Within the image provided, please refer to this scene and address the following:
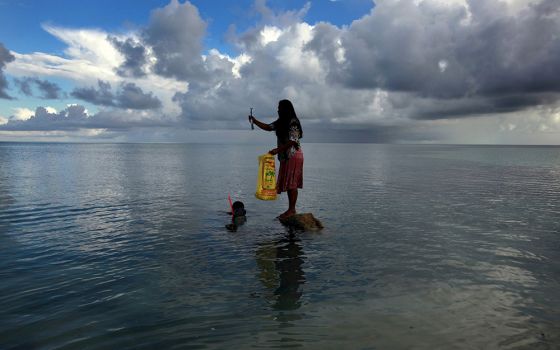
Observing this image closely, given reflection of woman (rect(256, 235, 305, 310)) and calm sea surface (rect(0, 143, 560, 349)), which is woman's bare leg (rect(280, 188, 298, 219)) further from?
reflection of woman (rect(256, 235, 305, 310))

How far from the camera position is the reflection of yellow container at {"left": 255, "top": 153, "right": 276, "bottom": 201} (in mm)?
13312

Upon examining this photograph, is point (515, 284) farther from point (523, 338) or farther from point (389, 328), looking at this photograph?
point (389, 328)

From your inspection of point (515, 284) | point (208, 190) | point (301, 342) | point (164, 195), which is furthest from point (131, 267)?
point (208, 190)

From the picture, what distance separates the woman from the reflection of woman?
97.7 inches

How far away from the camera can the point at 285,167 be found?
1336 cm

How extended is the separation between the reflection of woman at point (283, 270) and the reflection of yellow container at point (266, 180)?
7.46 feet

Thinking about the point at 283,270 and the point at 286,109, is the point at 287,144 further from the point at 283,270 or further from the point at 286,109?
the point at 283,270

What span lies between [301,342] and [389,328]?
1.47 metres

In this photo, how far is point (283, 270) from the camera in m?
8.57

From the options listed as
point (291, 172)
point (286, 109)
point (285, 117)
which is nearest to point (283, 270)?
point (291, 172)

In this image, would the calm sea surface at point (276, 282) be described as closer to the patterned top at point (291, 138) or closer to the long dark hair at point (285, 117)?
the patterned top at point (291, 138)

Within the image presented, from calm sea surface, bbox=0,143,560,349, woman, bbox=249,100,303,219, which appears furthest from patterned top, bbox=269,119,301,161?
calm sea surface, bbox=0,143,560,349

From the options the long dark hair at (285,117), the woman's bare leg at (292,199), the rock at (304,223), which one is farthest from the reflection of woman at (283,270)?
the long dark hair at (285,117)

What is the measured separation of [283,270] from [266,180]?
17.6 feet
